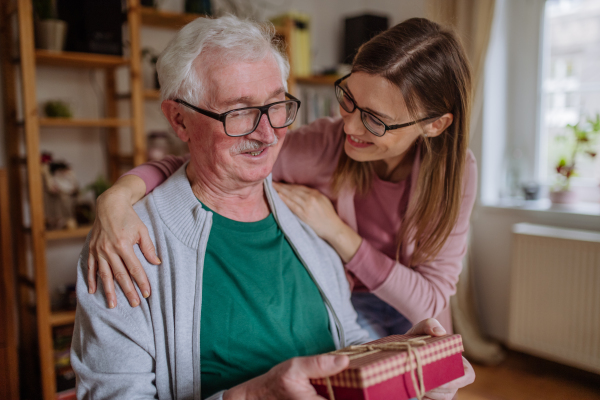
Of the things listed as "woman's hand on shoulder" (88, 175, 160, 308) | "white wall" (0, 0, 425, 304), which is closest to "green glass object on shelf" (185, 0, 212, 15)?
"white wall" (0, 0, 425, 304)

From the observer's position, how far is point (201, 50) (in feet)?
3.51

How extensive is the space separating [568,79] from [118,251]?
287 cm

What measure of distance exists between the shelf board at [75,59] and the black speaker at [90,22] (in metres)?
0.04

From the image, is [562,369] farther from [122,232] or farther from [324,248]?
[122,232]

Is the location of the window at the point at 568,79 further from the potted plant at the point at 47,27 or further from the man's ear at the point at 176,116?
the potted plant at the point at 47,27

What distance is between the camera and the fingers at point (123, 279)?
0.98 metres

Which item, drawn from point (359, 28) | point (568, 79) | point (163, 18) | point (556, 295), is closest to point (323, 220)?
point (556, 295)

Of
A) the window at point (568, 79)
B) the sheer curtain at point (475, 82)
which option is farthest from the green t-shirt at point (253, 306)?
the window at point (568, 79)

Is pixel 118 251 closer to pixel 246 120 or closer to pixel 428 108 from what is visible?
pixel 246 120

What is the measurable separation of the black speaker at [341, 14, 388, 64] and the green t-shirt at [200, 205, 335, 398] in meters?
2.45

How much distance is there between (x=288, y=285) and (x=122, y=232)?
437mm

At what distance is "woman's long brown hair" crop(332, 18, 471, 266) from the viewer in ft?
3.87

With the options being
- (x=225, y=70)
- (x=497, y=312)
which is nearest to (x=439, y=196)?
(x=225, y=70)

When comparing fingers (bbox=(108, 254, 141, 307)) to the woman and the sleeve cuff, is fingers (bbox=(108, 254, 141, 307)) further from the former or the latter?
the sleeve cuff
